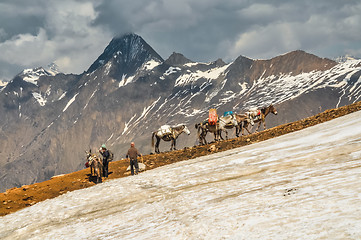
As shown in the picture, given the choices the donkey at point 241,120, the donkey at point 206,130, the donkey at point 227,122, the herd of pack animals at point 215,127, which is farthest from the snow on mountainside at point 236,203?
the donkey at point 241,120

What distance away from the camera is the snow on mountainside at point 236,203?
6.70 m

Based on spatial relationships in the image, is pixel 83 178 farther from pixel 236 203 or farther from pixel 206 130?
pixel 236 203

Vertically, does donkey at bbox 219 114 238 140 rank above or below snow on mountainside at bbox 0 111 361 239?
above

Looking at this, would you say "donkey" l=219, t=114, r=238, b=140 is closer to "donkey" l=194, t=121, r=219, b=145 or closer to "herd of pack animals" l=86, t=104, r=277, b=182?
"herd of pack animals" l=86, t=104, r=277, b=182

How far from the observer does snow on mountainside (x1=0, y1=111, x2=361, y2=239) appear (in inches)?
264

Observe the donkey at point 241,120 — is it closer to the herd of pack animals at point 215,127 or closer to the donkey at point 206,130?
the herd of pack animals at point 215,127

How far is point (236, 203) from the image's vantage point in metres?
8.92

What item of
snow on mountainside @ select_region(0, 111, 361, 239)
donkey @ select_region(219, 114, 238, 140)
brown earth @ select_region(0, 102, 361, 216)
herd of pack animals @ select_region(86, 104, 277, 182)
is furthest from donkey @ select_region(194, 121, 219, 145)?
snow on mountainside @ select_region(0, 111, 361, 239)

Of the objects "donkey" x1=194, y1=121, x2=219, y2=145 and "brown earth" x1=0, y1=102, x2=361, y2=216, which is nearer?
"brown earth" x1=0, y1=102, x2=361, y2=216

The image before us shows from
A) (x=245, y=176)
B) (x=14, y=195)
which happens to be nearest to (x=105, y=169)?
(x=14, y=195)

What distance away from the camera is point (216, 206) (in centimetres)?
915

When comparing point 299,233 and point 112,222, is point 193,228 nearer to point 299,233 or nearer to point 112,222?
point 299,233

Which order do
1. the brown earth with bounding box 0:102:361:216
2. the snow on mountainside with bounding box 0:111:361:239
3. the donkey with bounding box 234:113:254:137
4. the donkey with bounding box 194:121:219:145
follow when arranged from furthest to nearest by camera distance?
the donkey with bounding box 234:113:254:137
the donkey with bounding box 194:121:219:145
the brown earth with bounding box 0:102:361:216
the snow on mountainside with bounding box 0:111:361:239

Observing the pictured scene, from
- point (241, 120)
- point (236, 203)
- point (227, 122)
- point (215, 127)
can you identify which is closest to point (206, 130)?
point (215, 127)
